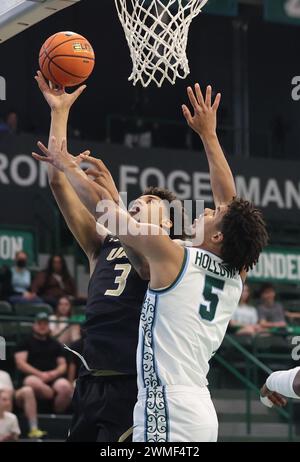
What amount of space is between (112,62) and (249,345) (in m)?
7.38

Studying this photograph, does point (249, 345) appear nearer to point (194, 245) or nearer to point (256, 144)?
point (256, 144)

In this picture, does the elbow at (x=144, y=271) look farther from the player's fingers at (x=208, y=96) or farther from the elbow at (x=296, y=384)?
the player's fingers at (x=208, y=96)

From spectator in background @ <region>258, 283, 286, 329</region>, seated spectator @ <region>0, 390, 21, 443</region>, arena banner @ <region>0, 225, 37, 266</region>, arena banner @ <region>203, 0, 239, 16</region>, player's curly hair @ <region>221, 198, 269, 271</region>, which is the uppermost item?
arena banner @ <region>203, 0, 239, 16</region>

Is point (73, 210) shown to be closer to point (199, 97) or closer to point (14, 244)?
point (199, 97)

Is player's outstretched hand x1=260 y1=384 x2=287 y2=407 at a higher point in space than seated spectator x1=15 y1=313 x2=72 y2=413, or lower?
higher

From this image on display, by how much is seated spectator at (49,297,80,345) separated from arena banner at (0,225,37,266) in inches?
60.4

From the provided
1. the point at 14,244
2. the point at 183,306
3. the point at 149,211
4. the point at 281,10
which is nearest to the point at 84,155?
the point at 149,211

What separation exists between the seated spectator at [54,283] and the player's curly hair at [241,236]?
764 cm

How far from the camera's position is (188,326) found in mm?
4914

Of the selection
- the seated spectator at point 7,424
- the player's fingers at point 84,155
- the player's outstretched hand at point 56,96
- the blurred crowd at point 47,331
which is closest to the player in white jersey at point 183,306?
the player's fingers at point 84,155

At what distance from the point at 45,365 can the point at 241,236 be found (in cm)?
619

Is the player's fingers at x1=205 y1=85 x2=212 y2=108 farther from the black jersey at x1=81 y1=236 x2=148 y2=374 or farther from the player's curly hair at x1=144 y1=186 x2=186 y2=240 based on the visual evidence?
the black jersey at x1=81 y1=236 x2=148 y2=374

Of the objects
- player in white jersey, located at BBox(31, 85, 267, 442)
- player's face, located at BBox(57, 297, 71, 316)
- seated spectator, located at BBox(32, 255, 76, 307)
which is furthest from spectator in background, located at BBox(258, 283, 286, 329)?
player in white jersey, located at BBox(31, 85, 267, 442)

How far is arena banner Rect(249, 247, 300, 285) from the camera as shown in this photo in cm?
1465
